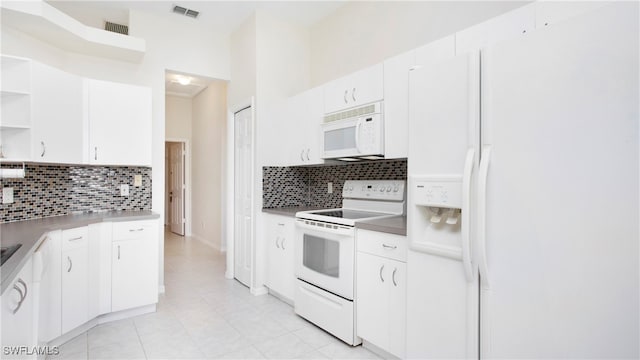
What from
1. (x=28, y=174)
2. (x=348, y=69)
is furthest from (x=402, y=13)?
(x=28, y=174)

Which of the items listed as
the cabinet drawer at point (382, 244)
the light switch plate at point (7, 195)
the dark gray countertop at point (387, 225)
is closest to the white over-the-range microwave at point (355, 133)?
the dark gray countertop at point (387, 225)

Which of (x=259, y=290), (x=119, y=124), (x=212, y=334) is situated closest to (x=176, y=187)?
(x=119, y=124)

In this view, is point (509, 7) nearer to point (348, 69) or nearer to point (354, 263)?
point (348, 69)

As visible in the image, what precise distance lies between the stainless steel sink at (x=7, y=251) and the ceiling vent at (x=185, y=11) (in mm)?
2836

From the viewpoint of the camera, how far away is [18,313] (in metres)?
1.54

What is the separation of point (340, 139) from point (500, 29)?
1369mm

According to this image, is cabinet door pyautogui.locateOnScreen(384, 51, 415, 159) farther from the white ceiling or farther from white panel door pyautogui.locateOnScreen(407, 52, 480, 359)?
the white ceiling

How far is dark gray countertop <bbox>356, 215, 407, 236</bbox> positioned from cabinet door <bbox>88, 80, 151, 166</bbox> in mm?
2318

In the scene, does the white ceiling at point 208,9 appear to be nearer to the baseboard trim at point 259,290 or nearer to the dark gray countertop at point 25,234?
the dark gray countertop at point 25,234

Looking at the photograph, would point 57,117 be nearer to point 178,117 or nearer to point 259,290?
point 259,290

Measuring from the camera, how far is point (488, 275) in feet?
4.85

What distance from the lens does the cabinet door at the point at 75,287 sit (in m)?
2.44

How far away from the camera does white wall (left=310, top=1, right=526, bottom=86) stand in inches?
98.1

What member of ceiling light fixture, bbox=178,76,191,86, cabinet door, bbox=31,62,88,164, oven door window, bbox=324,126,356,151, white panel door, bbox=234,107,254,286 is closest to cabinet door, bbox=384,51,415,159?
oven door window, bbox=324,126,356,151
